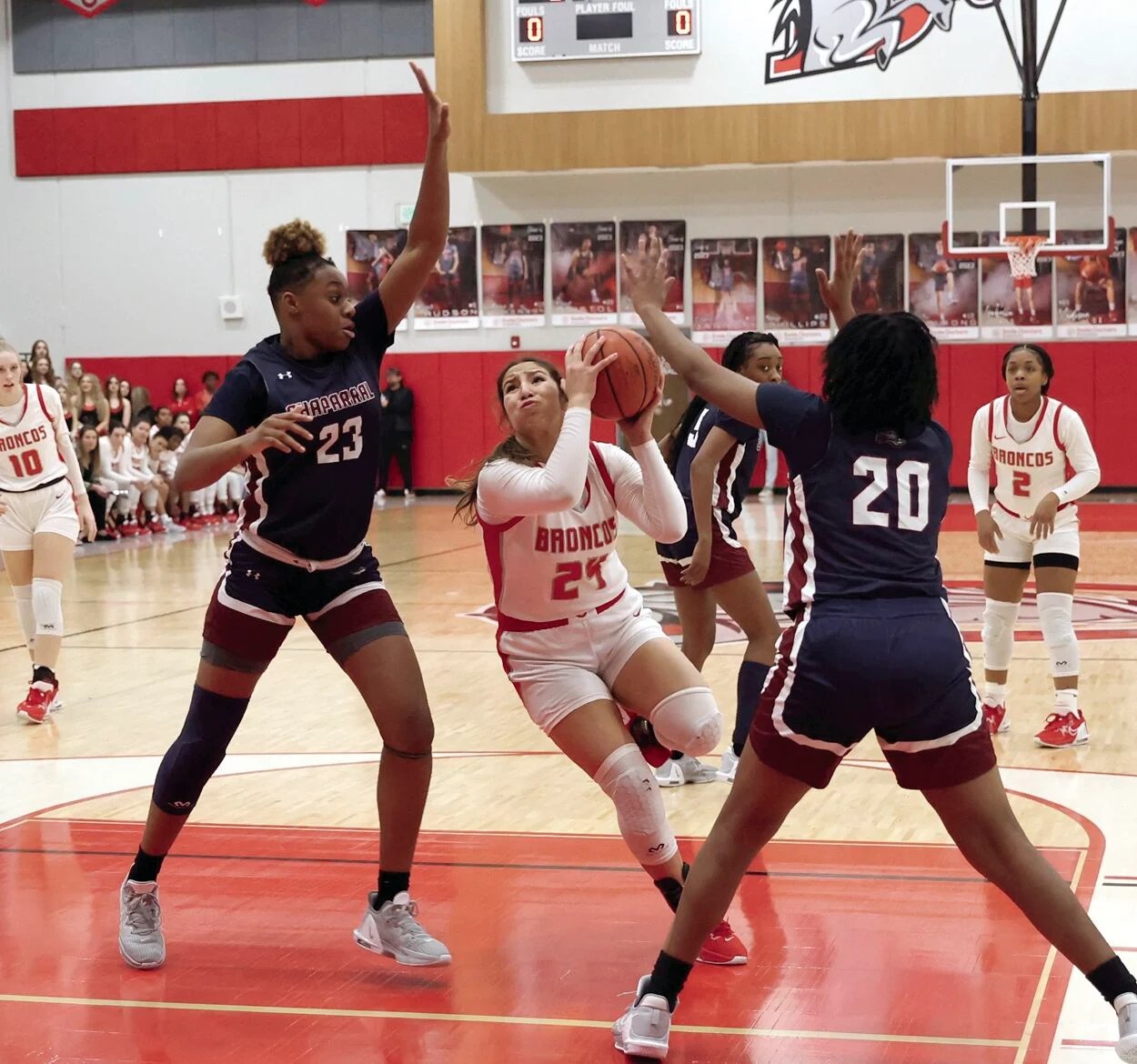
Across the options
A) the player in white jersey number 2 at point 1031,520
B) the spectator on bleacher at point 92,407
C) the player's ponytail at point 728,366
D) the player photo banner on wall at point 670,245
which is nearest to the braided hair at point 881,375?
the player's ponytail at point 728,366

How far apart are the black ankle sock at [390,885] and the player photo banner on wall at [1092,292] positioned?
17380 millimetres

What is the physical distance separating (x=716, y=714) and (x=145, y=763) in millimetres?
3485

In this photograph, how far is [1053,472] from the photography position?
6828mm

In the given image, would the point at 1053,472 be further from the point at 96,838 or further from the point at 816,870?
the point at 96,838

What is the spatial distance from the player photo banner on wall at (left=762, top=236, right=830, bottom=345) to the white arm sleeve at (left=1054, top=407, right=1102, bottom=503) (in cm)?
1402

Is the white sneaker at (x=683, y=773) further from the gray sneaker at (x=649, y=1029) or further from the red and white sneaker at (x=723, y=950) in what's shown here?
the gray sneaker at (x=649, y=1029)

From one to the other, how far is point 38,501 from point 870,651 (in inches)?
230

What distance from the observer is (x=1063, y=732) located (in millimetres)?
6656

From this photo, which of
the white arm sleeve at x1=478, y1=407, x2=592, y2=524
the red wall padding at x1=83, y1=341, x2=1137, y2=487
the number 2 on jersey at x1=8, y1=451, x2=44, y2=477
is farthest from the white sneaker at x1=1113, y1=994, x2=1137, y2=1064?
the red wall padding at x1=83, y1=341, x2=1137, y2=487

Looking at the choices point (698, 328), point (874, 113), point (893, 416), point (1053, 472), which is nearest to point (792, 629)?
point (893, 416)

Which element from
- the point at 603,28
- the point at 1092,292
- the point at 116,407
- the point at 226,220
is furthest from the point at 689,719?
the point at 226,220

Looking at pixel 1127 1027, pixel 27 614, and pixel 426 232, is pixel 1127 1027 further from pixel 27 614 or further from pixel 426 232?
pixel 27 614

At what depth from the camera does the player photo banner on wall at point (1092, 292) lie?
19844mm

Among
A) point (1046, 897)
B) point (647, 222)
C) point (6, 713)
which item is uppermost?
point (647, 222)
